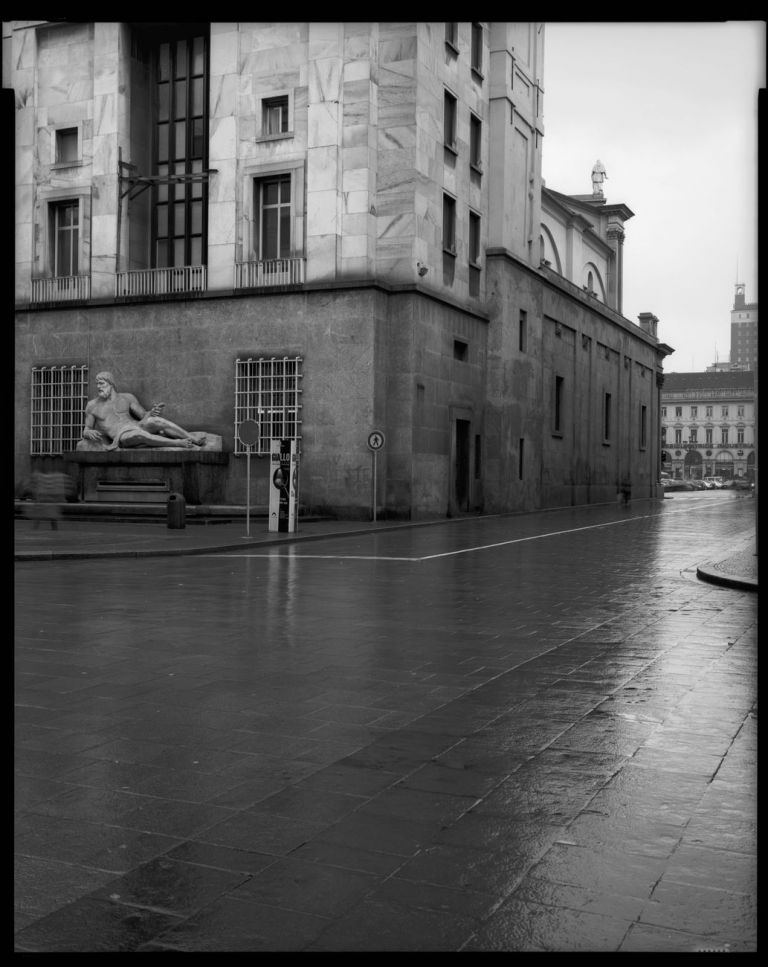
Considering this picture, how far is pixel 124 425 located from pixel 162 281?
15.4 ft

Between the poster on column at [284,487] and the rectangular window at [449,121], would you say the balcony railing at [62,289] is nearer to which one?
the rectangular window at [449,121]

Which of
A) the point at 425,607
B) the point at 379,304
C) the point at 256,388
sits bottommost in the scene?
the point at 425,607

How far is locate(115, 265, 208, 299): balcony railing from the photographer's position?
102ft

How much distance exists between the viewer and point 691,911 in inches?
128

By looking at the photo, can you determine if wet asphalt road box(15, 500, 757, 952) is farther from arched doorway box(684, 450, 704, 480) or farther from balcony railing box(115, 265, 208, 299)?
arched doorway box(684, 450, 704, 480)

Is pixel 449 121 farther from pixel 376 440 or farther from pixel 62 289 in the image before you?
pixel 62 289

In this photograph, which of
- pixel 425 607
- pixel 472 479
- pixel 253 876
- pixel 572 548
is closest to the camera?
pixel 253 876

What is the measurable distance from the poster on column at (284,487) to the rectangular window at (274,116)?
1199 centimetres

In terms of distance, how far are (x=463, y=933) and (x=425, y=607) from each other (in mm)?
7975

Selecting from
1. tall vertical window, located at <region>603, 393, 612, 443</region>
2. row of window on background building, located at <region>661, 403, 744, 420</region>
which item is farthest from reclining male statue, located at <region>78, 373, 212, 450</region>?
row of window on background building, located at <region>661, 403, 744, 420</region>

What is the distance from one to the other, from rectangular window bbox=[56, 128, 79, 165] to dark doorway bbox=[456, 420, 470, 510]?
48.4 ft

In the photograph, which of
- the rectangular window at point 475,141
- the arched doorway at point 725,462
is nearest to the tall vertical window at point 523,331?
the rectangular window at point 475,141

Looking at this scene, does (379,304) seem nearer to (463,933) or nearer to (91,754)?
(91,754)

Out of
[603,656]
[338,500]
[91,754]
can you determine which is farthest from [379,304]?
[91,754]
